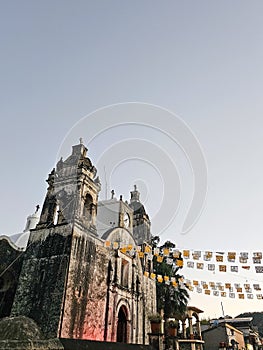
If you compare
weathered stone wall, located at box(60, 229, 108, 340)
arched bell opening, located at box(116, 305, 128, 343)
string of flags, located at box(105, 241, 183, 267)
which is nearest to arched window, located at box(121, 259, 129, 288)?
string of flags, located at box(105, 241, 183, 267)

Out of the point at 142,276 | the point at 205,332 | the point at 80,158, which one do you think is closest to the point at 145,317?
the point at 142,276

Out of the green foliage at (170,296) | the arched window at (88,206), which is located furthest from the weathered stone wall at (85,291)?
the green foliage at (170,296)

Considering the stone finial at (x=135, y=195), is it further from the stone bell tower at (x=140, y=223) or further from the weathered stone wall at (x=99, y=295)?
the weathered stone wall at (x=99, y=295)

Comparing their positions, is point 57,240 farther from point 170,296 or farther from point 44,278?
point 170,296

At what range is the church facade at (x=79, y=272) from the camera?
649 inches

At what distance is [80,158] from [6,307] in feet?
36.6

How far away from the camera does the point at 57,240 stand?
60.3 feet

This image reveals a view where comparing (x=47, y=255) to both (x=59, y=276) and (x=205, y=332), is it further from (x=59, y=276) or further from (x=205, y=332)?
(x=205, y=332)

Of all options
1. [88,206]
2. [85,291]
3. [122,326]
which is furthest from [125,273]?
[88,206]

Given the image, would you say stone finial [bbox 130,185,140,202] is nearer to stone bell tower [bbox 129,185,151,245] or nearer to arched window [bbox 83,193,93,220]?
stone bell tower [bbox 129,185,151,245]

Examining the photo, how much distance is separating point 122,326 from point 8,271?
29.4ft

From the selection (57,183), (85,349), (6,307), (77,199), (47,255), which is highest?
(57,183)

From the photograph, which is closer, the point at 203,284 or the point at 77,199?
the point at 203,284

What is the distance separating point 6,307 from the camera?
18703mm
